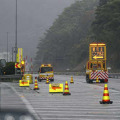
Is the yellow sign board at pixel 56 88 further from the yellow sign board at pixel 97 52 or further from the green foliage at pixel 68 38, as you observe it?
the green foliage at pixel 68 38

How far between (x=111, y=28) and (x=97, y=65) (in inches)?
2178

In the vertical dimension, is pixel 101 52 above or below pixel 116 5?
below

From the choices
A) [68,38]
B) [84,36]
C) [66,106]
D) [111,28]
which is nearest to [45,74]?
[66,106]

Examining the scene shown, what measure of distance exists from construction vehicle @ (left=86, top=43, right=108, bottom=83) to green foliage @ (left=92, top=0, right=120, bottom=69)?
48.8 metres

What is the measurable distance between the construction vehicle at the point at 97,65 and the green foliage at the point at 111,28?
1922 inches

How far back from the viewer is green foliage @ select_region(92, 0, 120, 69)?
94.6 metres

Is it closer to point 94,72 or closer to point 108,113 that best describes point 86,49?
point 94,72

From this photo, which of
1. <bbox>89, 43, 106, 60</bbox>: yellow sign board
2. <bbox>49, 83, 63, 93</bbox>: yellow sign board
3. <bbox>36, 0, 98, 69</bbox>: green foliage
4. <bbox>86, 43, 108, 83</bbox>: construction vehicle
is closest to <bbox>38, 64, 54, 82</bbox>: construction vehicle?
<bbox>86, 43, 108, 83</bbox>: construction vehicle

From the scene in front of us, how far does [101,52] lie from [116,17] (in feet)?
171

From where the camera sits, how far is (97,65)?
42.8 metres

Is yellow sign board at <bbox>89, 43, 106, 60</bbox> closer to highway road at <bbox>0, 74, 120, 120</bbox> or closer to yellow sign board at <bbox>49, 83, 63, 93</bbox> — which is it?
yellow sign board at <bbox>49, 83, 63, 93</bbox>

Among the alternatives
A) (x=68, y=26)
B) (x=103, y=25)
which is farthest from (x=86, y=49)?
(x=68, y=26)

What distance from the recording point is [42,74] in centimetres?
5156

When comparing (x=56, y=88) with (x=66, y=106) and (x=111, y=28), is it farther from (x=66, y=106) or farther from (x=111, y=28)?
(x=111, y=28)
